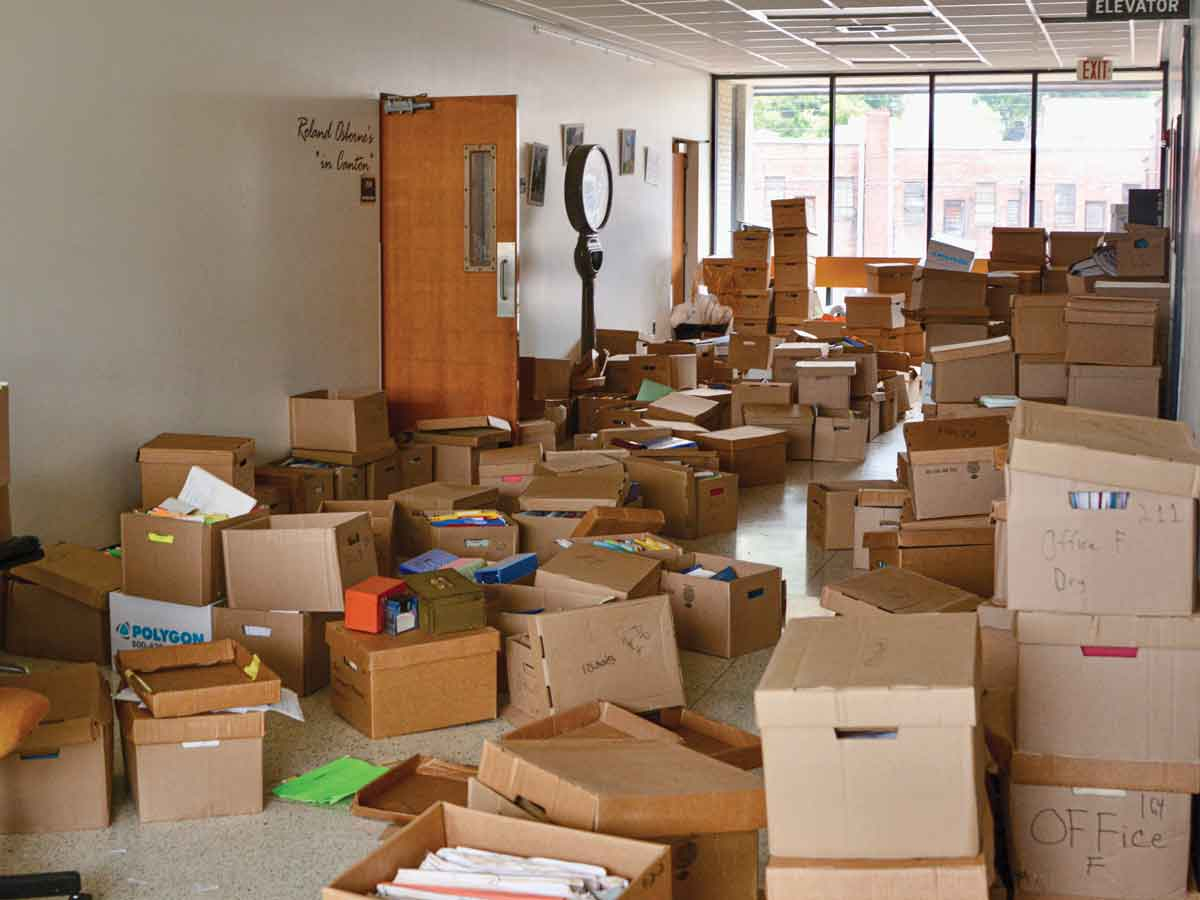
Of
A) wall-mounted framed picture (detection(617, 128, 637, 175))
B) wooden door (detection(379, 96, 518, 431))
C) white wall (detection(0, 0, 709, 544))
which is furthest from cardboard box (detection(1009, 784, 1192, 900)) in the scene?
wall-mounted framed picture (detection(617, 128, 637, 175))

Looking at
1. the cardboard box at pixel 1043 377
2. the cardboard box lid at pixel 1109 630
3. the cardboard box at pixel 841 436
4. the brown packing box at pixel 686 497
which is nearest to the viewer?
the cardboard box lid at pixel 1109 630

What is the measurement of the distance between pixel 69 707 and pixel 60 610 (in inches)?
55.8

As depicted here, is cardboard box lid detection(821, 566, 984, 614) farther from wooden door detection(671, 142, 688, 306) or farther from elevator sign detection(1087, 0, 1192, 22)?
wooden door detection(671, 142, 688, 306)

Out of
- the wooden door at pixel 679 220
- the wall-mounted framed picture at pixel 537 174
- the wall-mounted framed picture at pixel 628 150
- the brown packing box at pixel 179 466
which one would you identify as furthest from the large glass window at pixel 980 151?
the brown packing box at pixel 179 466

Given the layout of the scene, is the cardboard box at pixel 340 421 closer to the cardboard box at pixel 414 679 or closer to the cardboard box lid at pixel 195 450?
the cardboard box lid at pixel 195 450

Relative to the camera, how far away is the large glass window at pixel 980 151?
13.8m

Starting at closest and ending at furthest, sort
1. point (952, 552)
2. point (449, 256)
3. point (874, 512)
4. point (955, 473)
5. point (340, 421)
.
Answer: point (952, 552) < point (955, 473) < point (874, 512) < point (340, 421) < point (449, 256)

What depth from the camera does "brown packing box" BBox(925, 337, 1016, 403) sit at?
6.23 meters

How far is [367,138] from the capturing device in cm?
738

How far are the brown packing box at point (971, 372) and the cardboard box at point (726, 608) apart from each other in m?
1.84

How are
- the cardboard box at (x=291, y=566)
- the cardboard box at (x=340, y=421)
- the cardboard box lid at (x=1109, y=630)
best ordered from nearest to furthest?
1. the cardboard box lid at (x=1109, y=630)
2. the cardboard box at (x=291, y=566)
3. the cardboard box at (x=340, y=421)

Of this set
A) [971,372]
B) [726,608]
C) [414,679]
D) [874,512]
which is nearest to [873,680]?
[414,679]

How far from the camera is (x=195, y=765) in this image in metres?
3.38

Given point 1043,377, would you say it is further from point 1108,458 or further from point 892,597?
point 1108,458
